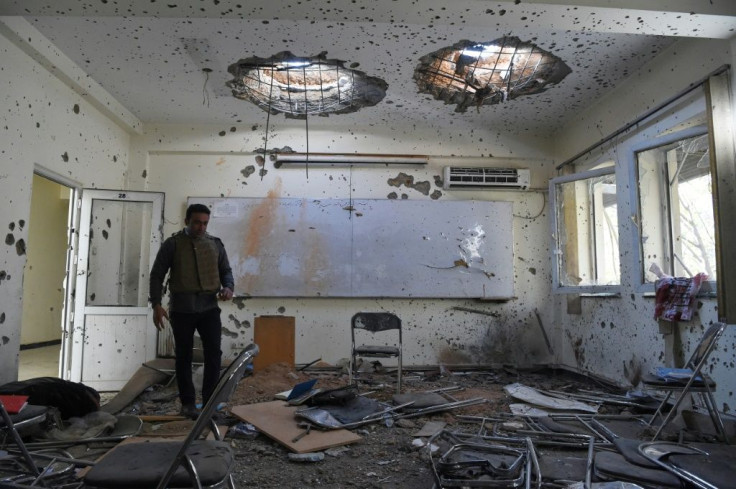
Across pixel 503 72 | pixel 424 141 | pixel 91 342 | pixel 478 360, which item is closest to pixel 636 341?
pixel 478 360

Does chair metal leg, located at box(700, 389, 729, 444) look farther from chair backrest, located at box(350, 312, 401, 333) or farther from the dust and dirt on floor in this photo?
chair backrest, located at box(350, 312, 401, 333)

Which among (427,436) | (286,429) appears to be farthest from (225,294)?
(427,436)

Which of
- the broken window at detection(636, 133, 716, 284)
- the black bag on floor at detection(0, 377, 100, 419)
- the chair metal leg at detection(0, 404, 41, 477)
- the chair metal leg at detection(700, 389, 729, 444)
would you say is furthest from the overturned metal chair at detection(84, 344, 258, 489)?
the broken window at detection(636, 133, 716, 284)

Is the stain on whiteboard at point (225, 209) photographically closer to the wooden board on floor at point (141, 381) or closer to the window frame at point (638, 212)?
the wooden board on floor at point (141, 381)

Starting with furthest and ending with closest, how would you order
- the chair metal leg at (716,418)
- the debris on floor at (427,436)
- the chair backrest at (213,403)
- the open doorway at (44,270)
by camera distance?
the open doorway at (44,270)
the chair metal leg at (716,418)
the debris on floor at (427,436)
the chair backrest at (213,403)

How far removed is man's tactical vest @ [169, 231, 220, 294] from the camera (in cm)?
311

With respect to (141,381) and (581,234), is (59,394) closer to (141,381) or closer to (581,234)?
(141,381)

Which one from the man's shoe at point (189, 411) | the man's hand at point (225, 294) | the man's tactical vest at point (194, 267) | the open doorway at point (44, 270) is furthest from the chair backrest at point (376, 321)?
the open doorway at point (44, 270)

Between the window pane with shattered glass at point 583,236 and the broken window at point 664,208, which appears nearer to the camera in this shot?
the broken window at point 664,208

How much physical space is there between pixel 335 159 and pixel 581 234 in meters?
2.79

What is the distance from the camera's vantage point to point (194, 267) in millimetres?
3146

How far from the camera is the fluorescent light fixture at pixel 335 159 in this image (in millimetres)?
5176

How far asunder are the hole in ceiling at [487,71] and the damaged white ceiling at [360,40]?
108 mm

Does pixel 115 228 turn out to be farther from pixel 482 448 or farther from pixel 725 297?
pixel 725 297
